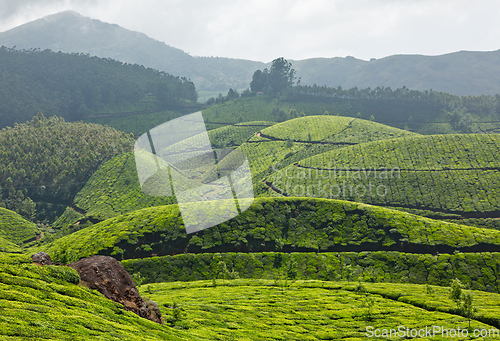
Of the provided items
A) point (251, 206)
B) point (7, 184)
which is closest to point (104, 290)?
point (251, 206)

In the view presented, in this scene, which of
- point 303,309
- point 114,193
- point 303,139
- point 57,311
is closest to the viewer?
point 57,311

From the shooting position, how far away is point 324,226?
196 ft

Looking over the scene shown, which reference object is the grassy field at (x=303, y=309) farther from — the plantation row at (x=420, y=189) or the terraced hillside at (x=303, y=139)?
the terraced hillside at (x=303, y=139)

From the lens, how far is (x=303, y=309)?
32312 mm

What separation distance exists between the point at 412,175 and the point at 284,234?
60.8 meters

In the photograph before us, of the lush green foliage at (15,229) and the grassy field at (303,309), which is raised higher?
the grassy field at (303,309)

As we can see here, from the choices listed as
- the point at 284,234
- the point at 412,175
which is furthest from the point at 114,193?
the point at 412,175

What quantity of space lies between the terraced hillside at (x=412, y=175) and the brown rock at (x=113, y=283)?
270ft

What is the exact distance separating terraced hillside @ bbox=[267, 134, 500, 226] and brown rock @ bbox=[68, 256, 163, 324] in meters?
82.3

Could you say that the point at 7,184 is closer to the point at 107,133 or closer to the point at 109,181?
the point at 109,181

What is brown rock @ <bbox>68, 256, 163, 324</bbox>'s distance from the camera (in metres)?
21.5

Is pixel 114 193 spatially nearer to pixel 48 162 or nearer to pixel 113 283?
pixel 48 162

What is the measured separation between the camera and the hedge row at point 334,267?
157 ft

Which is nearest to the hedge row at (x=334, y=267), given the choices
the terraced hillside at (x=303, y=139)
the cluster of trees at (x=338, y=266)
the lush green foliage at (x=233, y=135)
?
the cluster of trees at (x=338, y=266)
